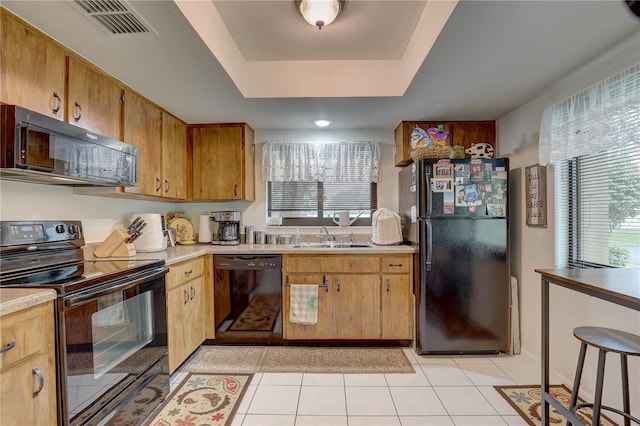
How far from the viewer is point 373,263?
104 inches

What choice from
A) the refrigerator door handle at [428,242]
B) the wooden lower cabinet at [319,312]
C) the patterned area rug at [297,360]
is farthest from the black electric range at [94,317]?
the refrigerator door handle at [428,242]

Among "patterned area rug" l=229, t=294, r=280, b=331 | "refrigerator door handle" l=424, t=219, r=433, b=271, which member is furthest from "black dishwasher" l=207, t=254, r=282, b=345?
"refrigerator door handle" l=424, t=219, r=433, b=271

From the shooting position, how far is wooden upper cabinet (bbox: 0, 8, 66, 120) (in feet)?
4.41

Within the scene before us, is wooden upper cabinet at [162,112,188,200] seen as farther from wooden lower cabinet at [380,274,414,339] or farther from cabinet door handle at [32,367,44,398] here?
wooden lower cabinet at [380,274,414,339]

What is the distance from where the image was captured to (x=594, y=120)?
Answer: 5.79ft

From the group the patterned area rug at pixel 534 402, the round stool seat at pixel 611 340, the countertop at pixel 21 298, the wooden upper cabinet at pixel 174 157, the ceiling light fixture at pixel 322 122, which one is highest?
the ceiling light fixture at pixel 322 122

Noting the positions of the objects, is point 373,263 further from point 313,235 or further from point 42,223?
point 42,223

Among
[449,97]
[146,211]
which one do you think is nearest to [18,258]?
[146,211]

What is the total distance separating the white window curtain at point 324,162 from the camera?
10.6 ft

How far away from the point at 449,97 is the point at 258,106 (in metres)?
1.53

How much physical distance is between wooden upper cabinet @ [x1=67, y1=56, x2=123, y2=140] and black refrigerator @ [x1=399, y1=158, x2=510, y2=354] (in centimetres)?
229

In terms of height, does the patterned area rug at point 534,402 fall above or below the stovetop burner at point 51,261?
below

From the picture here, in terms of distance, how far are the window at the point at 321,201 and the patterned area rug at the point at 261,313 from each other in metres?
0.95

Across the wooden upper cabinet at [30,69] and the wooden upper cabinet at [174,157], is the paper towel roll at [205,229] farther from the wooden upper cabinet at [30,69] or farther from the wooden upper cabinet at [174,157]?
the wooden upper cabinet at [30,69]
